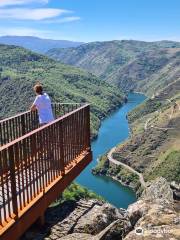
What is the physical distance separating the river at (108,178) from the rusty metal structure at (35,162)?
7776 cm

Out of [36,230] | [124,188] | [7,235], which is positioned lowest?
[124,188]

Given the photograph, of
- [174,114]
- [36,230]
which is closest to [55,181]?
[36,230]

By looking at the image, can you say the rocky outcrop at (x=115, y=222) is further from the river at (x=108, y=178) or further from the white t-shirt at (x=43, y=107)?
the river at (x=108, y=178)

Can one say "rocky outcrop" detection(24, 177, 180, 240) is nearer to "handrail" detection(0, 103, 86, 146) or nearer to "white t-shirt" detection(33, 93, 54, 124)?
"handrail" detection(0, 103, 86, 146)

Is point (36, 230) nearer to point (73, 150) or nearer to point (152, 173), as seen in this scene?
point (73, 150)

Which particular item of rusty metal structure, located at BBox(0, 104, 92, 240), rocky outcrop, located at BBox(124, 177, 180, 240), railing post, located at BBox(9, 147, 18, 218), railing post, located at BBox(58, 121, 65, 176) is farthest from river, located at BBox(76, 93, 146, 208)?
railing post, located at BBox(9, 147, 18, 218)

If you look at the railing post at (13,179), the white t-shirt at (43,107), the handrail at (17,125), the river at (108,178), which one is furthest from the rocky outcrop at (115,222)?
the river at (108,178)

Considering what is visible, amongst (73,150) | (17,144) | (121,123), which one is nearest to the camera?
(17,144)

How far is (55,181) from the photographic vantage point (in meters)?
10.1

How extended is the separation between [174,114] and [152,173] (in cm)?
3653

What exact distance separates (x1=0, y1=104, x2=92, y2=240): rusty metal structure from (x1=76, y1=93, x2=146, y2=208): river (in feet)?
255

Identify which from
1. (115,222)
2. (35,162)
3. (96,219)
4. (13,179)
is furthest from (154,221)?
(96,219)

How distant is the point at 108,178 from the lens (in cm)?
11712

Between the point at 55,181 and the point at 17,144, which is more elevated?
the point at 17,144
